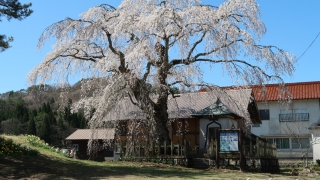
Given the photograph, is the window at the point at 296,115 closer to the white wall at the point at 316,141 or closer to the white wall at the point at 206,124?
the white wall at the point at 316,141

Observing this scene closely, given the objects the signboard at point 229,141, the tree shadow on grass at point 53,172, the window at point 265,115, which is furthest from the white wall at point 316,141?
the tree shadow on grass at point 53,172

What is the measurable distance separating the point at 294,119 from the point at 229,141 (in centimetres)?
2407

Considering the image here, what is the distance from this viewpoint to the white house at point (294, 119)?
38.3 m

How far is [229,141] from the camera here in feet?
56.4

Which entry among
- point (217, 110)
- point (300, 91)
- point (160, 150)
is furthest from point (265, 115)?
point (160, 150)

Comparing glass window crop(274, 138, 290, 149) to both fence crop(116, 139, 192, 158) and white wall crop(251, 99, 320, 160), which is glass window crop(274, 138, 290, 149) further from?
fence crop(116, 139, 192, 158)

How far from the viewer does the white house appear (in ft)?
126

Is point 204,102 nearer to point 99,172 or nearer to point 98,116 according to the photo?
point 98,116

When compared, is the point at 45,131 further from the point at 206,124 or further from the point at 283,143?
the point at 206,124

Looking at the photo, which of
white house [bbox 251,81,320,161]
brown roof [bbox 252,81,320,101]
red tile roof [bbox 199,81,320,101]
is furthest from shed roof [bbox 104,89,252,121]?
brown roof [bbox 252,81,320,101]

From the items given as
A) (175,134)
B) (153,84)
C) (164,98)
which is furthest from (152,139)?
(175,134)

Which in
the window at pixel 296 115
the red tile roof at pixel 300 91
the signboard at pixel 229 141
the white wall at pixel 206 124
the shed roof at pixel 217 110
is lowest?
the signboard at pixel 229 141

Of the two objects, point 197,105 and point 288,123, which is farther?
point 288,123

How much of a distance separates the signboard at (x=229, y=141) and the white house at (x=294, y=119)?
2142 centimetres
